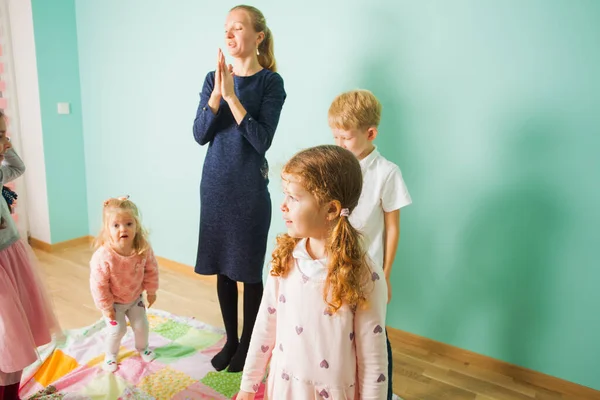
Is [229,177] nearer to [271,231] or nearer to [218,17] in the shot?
[271,231]

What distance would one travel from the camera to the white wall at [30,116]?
312 centimetres

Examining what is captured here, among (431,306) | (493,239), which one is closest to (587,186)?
(493,239)

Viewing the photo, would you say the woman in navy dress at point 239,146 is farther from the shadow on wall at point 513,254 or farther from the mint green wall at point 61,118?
the mint green wall at point 61,118

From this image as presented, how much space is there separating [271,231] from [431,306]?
0.96 meters

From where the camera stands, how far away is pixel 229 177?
180 cm

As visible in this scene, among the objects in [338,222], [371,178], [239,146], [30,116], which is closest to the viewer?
[338,222]

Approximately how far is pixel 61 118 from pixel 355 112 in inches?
102

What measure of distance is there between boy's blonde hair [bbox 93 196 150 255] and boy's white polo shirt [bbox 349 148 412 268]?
3.00 ft

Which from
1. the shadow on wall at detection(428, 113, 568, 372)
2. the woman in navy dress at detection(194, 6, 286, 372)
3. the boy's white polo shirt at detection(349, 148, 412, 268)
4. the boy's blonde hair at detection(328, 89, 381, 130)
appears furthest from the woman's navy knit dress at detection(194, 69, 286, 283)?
the shadow on wall at detection(428, 113, 568, 372)

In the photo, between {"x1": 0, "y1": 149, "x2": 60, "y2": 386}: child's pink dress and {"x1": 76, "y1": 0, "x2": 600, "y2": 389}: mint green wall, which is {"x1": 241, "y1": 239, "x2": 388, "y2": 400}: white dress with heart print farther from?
{"x1": 76, "y1": 0, "x2": 600, "y2": 389}: mint green wall

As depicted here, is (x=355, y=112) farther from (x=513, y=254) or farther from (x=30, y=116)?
(x=30, y=116)

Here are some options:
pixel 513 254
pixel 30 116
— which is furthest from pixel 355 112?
pixel 30 116

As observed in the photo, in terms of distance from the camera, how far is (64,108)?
333 centimetres

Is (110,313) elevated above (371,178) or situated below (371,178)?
below
